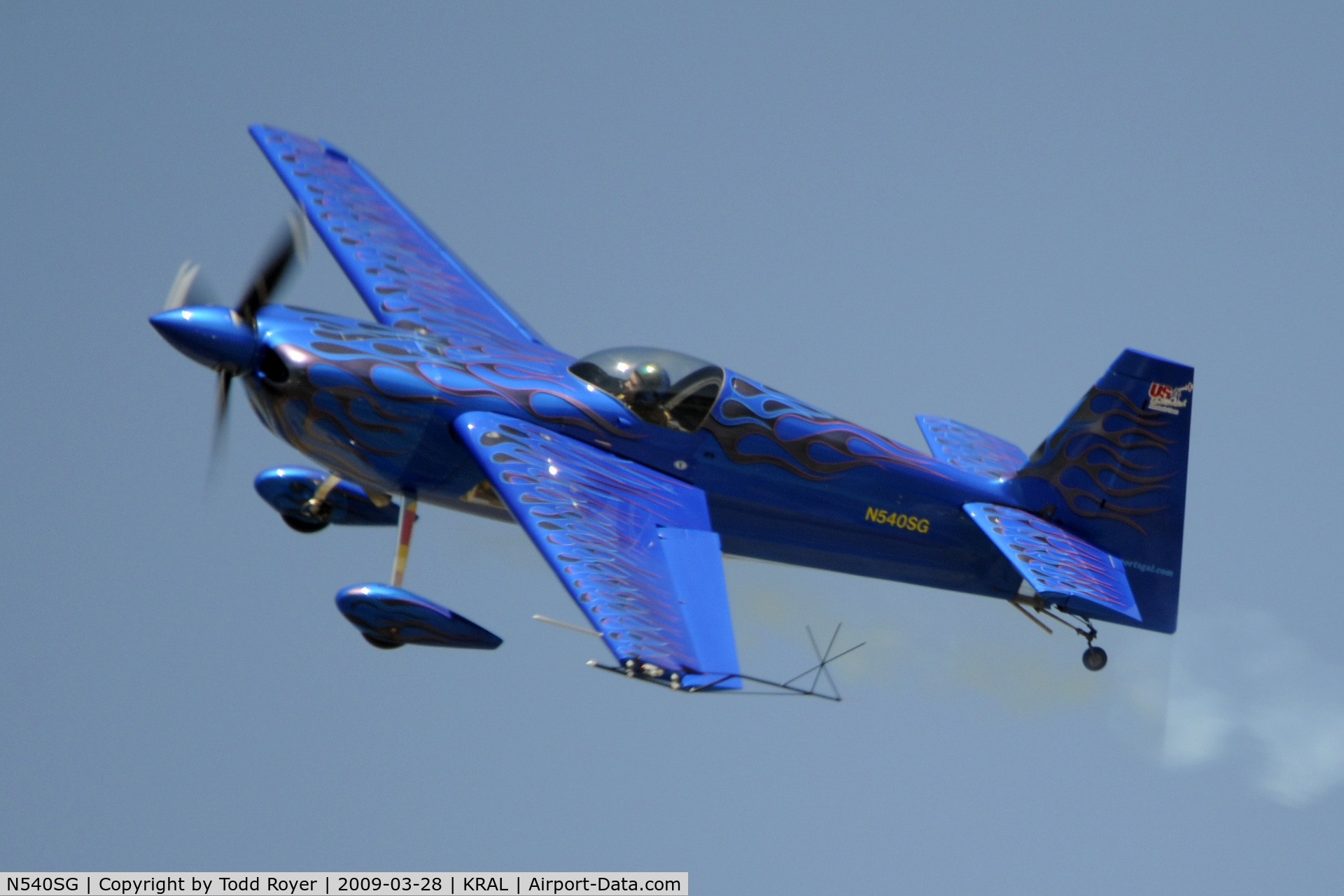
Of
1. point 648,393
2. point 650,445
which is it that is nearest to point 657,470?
point 650,445

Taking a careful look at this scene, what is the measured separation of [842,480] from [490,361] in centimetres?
405

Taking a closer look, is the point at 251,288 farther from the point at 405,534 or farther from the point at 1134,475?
the point at 1134,475

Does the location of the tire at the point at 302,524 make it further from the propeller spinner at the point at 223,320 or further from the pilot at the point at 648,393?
the pilot at the point at 648,393

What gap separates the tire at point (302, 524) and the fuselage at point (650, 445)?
2172 millimetres

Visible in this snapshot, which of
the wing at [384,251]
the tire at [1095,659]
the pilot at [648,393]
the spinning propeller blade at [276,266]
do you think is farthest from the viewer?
the wing at [384,251]

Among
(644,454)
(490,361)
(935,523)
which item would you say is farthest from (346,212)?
(935,523)

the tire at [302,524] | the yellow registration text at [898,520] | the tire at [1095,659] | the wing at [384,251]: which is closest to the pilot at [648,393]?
the wing at [384,251]

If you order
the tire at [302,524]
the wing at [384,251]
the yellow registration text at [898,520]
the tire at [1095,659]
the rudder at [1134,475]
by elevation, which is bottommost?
the tire at [1095,659]

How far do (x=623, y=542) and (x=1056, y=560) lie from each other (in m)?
4.96

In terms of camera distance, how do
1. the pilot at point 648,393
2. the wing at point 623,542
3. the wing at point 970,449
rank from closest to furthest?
the wing at point 623,542 → the pilot at point 648,393 → the wing at point 970,449

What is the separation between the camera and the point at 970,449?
71.7ft

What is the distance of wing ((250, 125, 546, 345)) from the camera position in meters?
21.9

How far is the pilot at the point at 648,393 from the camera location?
770 inches

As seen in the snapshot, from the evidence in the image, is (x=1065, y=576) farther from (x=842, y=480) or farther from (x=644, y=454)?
(x=644, y=454)
